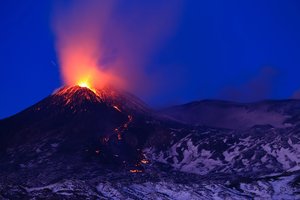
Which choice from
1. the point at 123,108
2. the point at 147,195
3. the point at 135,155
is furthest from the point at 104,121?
the point at 147,195

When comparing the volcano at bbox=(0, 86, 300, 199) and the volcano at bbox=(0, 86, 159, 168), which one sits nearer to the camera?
the volcano at bbox=(0, 86, 300, 199)

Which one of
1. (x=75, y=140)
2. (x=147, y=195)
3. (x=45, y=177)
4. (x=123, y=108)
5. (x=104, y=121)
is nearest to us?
(x=147, y=195)

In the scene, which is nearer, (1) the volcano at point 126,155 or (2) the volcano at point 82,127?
(1) the volcano at point 126,155

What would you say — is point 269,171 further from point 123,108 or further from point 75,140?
point 123,108

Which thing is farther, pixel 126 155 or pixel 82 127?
pixel 82 127

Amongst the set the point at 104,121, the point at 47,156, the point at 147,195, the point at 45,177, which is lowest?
the point at 147,195

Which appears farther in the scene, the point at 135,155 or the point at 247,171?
the point at 135,155

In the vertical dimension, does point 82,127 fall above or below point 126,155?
above

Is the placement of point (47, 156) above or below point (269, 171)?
above
